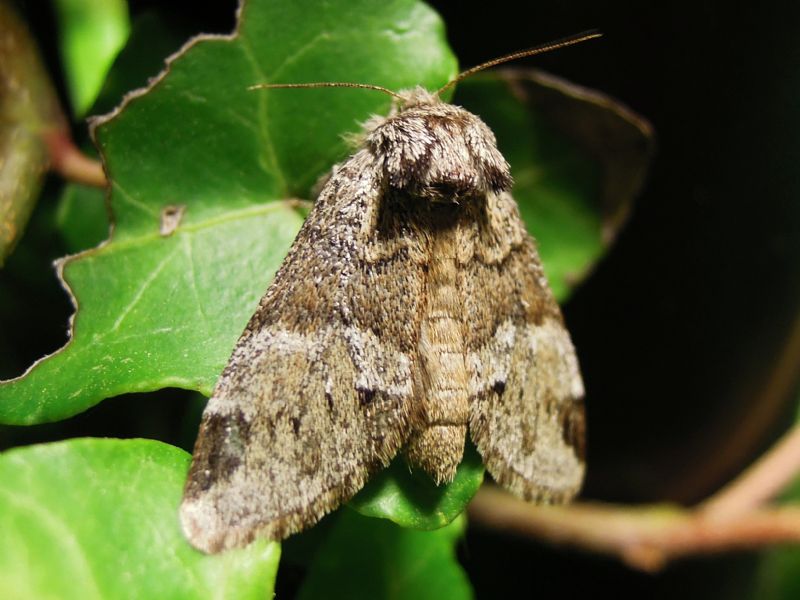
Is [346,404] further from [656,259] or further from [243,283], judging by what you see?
[656,259]

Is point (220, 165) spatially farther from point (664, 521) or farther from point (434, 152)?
point (664, 521)

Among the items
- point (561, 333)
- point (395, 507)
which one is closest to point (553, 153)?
point (561, 333)

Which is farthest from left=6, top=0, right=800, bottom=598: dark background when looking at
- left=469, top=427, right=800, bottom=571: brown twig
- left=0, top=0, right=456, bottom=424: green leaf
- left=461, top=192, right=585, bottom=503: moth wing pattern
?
left=461, top=192, right=585, bottom=503: moth wing pattern

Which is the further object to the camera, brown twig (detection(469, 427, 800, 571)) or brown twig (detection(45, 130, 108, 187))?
brown twig (detection(469, 427, 800, 571))

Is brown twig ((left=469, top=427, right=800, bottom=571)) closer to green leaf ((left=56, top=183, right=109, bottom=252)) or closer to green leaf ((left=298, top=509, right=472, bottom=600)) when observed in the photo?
green leaf ((left=298, top=509, right=472, bottom=600))

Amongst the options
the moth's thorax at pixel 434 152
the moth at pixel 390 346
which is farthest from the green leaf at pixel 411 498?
the moth's thorax at pixel 434 152

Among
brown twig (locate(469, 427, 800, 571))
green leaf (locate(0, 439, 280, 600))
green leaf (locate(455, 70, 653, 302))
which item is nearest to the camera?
green leaf (locate(0, 439, 280, 600))

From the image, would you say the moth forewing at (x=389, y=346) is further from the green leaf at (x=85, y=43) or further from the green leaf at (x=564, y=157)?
the green leaf at (x=85, y=43)
